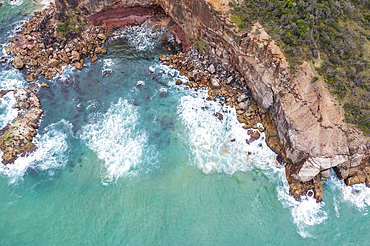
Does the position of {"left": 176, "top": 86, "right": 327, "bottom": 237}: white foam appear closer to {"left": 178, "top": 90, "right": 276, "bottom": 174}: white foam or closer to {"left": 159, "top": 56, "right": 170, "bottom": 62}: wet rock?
{"left": 178, "top": 90, "right": 276, "bottom": 174}: white foam

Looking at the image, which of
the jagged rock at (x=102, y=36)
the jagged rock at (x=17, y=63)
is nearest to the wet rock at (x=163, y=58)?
the jagged rock at (x=102, y=36)

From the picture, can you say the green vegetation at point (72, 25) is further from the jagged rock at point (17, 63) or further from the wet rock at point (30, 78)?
the wet rock at point (30, 78)

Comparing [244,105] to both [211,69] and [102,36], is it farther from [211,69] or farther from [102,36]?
[102,36]

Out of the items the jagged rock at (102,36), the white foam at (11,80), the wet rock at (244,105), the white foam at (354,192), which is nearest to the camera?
the white foam at (354,192)

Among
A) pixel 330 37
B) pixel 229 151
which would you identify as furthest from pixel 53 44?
pixel 330 37

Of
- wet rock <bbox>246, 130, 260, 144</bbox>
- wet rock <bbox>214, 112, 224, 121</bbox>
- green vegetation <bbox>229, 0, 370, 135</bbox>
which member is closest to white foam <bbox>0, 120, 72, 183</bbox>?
wet rock <bbox>214, 112, 224, 121</bbox>

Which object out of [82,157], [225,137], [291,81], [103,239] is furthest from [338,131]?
[82,157]

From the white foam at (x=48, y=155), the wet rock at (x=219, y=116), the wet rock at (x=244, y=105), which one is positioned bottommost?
the white foam at (x=48, y=155)
